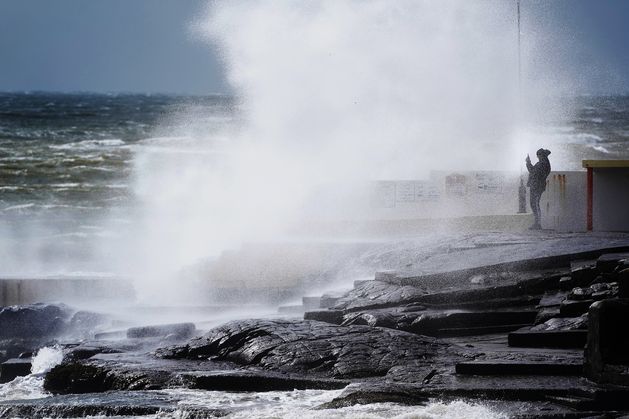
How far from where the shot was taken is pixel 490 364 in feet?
33.2

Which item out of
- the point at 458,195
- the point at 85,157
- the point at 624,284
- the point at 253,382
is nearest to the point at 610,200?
the point at 458,195

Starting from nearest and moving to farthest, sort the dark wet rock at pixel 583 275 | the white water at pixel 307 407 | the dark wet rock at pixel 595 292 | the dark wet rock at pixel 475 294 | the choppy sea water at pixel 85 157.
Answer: the white water at pixel 307 407, the dark wet rock at pixel 595 292, the dark wet rock at pixel 583 275, the dark wet rock at pixel 475 294, the choppy sea water at pixel 85 157

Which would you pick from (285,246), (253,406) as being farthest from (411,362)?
(285,246)

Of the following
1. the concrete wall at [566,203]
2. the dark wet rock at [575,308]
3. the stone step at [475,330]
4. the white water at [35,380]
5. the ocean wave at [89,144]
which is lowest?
the white water at [35,380]

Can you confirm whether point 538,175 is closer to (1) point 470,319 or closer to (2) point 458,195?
(2) point 458,195

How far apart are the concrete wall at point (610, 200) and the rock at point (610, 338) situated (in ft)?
31.0

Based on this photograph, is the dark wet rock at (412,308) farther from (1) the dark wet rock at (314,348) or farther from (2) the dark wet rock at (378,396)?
(2) the dark wet rock at (378,396)

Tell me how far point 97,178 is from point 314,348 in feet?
129

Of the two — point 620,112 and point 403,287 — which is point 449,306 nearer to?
point 403,287

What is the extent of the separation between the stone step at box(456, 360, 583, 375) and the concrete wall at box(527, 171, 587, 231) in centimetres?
951

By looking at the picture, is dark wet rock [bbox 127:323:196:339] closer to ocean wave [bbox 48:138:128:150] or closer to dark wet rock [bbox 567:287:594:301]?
dark wet rock [bbox 567:287:594:301]

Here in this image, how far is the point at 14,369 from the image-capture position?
13062mm

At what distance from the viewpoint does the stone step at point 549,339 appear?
35.5ft

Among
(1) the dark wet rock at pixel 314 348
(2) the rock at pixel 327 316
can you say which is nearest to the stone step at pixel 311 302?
(2) the rock at pixel 327 316
